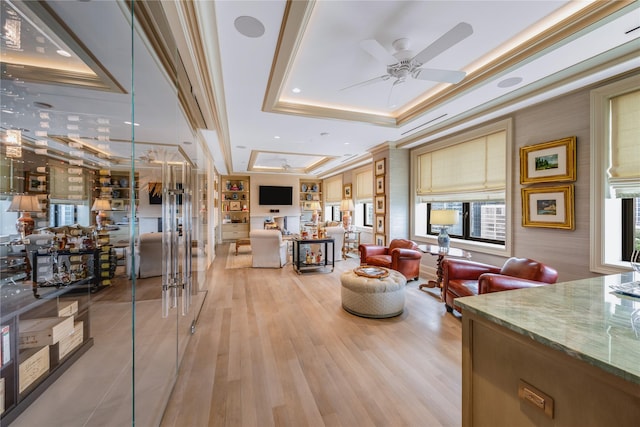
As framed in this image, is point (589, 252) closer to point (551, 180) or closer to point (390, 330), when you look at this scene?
point (551, 180)

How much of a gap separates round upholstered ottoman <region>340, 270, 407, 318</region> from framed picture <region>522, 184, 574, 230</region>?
73.4 inches

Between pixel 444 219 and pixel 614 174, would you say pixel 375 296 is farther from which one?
pixel 614 174

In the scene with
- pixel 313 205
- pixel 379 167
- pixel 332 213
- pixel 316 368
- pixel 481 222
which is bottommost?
pixel 316 368

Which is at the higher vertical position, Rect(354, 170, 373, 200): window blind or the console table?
Rect(354, 170, 373, 200): window blind

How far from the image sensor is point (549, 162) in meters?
3.07

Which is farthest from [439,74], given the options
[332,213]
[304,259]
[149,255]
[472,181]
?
[332,213]

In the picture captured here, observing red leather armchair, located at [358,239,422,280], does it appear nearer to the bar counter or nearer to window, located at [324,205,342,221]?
the bar counter

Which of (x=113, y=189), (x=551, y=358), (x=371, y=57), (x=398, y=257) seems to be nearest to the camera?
(x=551, y=358)

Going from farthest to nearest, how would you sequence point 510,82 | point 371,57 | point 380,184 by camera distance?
point 380,184
point 510,82
point 371,57

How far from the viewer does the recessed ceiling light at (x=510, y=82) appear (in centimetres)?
276

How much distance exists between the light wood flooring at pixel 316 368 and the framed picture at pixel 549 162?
205cm

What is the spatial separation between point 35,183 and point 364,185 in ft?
22.3

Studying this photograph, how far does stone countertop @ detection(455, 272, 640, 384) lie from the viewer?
0.71 metres

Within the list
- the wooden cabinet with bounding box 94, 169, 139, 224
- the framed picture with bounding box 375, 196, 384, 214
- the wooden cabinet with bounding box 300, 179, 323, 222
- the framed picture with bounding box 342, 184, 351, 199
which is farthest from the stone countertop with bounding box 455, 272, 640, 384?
the wooden cabinet with bounding box 300, 179, 323, 222
